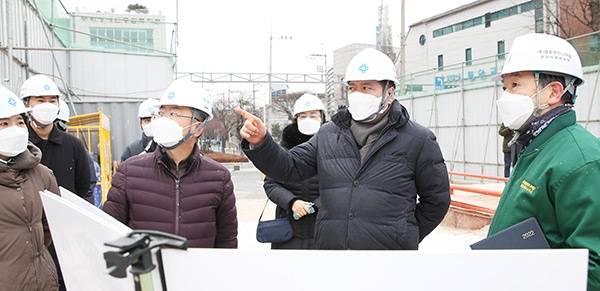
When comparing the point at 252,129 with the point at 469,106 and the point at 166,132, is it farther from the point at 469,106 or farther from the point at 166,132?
the point at 469,106

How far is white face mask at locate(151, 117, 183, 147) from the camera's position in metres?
2.62

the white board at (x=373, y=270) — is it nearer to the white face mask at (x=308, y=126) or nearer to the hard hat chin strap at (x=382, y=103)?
the hard hat chin strap at (x=382, y=103)

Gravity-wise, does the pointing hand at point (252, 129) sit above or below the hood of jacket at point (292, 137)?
above

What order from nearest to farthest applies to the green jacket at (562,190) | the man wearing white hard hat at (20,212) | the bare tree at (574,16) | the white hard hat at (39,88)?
the green jacket at (562,190) < the man wearing white hard hat at (20,212) < the white hard hat at (39,88) < the bare tree at (574,16)

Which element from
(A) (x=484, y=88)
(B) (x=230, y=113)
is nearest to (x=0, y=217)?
(A) (x=484, y=88)

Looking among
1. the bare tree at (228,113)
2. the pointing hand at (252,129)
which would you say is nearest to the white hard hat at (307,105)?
the pointing hand at (252,129)

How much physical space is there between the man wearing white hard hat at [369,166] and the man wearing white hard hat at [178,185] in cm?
37

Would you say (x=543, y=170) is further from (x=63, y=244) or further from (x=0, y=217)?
(x=0, y=217)

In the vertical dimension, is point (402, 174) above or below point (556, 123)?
below

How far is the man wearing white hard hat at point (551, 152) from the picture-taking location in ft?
5.21

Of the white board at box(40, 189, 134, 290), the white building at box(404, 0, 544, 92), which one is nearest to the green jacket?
the white board at box(40, 189, 134, 290)

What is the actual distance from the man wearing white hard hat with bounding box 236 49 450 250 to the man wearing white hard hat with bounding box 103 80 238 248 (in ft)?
1.23

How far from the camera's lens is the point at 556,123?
1.88 meters

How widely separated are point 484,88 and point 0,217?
55.8ft
